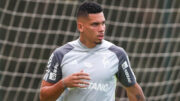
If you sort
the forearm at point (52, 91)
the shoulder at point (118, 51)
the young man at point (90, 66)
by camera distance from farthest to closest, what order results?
1. the shoulder at point (118, 51)
2. the young man at point (90, 66)
3. the forearm at point (52, 91)

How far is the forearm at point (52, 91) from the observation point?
420 centimetres

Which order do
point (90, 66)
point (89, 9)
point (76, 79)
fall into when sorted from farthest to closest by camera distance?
point (89, 9), point (90, 66), point (76, 79)

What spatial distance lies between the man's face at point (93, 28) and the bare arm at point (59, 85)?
396mm

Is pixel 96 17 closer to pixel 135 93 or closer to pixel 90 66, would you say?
pixel 90 66

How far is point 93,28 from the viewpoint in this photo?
14.3ft

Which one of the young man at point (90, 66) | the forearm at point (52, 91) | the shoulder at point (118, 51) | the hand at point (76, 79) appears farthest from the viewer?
the shoulder at point (118, 51)

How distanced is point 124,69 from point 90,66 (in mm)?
285

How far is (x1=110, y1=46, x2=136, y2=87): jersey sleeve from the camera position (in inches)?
173

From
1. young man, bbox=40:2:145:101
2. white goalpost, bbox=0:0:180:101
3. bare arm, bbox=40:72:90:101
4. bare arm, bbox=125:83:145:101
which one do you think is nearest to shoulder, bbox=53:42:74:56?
young man, bbox=40:2:145:101

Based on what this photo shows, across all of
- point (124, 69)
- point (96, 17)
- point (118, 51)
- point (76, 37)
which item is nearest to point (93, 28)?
point (96, 17)

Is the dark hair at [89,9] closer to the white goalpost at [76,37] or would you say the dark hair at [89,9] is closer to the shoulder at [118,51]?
the shoulder at [118,51]

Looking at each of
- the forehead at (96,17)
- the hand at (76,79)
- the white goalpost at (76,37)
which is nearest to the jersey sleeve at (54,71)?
the hand at (76,79)

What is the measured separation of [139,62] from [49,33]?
1432 mm

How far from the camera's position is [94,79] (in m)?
4.31
